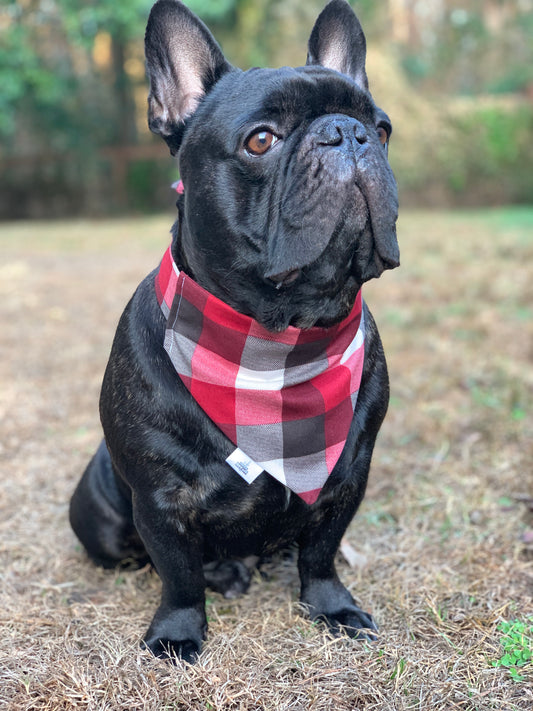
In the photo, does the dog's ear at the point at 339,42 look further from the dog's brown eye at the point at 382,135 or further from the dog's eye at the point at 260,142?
the dog's eye at the point at 260,142

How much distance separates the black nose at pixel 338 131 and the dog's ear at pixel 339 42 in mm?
551

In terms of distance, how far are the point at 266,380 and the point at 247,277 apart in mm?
326

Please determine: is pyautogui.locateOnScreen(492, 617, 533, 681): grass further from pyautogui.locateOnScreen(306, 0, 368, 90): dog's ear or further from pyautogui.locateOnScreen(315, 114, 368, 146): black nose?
pyautogui.locateOnScreen(306, 0, 368, 90): dog's ear

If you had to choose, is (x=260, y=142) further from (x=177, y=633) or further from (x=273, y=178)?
(x=177, y=633)

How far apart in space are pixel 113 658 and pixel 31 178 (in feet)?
57.1

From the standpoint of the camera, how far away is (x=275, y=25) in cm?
1591

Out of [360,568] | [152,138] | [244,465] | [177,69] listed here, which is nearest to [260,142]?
[177,69]

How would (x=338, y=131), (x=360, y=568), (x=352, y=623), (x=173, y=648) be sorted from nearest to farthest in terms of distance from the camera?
(x=338, y=131) < (x=173, y=648) < (x=352, y=623) < (x=360, y=568)

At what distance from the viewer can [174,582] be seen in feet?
6.93

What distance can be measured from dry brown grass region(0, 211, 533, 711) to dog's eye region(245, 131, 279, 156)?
1.43 metres

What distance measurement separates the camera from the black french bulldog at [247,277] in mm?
1780

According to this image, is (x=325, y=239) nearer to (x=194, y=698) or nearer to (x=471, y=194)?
(x=194, y=698)

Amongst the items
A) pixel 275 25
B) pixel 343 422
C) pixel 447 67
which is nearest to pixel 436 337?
pixel 343 422

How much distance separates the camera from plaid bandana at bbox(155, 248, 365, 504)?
6.50ft
